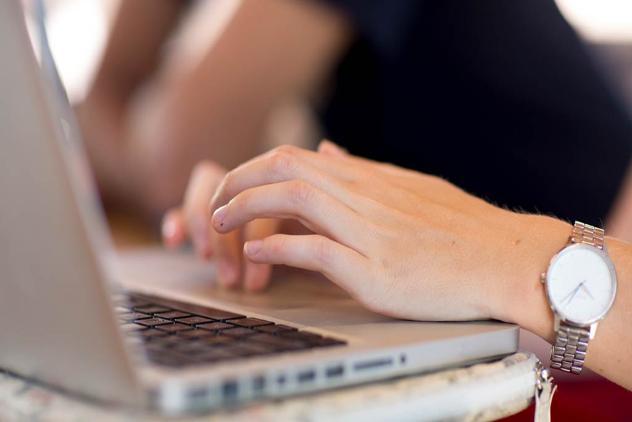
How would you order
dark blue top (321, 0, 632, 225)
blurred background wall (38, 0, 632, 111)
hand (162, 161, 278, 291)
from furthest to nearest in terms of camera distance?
blurred background wall (38, 0, 632, 111), dark blue top (321, 0, 632, 225), hand (162, 161, 278, 291)

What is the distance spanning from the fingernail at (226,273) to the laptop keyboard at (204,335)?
0.15 meters

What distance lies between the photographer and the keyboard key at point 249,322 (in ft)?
1.60

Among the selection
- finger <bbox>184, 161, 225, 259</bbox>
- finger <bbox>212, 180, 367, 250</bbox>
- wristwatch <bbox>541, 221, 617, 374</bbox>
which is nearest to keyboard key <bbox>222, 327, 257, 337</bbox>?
finger <bbox>212, 180, 367, 250</bbox>

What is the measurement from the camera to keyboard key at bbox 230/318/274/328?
19.2 inches

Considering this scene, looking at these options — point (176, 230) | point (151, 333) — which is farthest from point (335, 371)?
point (176, 230)

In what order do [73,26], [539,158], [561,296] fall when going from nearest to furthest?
[561,296] → [539,158] → [73,26]

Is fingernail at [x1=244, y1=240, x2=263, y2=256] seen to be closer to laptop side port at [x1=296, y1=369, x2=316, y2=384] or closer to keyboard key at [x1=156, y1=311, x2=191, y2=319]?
keyboard key at [x1=156, y1=311, x2=191, y2=319]

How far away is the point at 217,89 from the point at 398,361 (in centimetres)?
119

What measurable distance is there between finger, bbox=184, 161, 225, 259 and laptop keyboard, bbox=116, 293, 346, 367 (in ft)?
0.77

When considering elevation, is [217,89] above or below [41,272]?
above

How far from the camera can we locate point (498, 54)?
4.06ft

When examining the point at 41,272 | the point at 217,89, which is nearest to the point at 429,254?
the point at 41,272

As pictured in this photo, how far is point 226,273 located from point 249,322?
238 millimetres

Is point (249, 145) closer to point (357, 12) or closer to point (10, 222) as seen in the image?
point (357, 12)
